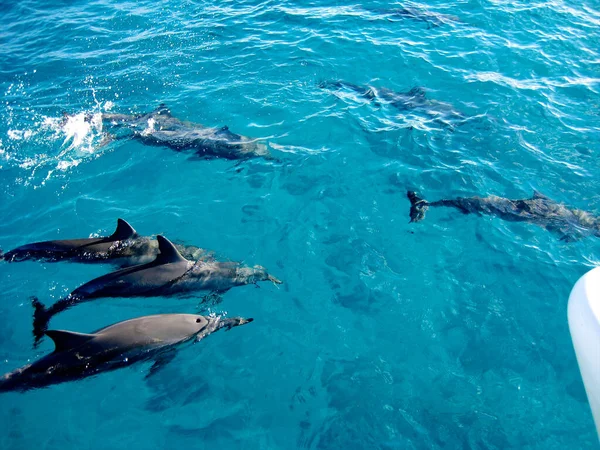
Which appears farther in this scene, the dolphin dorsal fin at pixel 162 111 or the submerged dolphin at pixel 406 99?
the dolphin dorsal fin at pixel 162 111

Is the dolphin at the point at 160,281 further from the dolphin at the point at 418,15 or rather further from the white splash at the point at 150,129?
the dolphin at the point at 418,15

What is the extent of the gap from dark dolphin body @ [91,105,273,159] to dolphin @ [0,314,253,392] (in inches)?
227

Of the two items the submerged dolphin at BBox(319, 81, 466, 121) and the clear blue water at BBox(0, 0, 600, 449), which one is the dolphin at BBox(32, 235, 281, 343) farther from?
the submerged dolphin at BBox(319, 81, 466, 121)

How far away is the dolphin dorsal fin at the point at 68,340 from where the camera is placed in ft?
23.5

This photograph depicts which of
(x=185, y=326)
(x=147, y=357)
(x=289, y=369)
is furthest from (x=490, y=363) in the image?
(x=147, y=357)

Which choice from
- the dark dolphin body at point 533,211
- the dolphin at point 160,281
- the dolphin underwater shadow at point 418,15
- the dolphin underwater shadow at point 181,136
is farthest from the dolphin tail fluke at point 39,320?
the dolphin underwater shadow at point 418,15

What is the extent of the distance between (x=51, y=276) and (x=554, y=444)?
9.96 metres

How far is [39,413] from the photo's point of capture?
7.62m

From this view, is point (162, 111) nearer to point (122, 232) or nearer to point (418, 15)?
point (122, 232)

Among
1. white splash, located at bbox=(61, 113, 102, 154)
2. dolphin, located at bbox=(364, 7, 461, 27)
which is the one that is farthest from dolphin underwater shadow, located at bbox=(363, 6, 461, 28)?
white splash, located at bbox=(61, 113, 102, 154)

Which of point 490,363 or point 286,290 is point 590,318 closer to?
point 490,363

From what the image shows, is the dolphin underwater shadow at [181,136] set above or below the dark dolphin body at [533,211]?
above

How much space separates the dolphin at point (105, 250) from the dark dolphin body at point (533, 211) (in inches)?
210

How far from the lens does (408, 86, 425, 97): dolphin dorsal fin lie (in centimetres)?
1458
